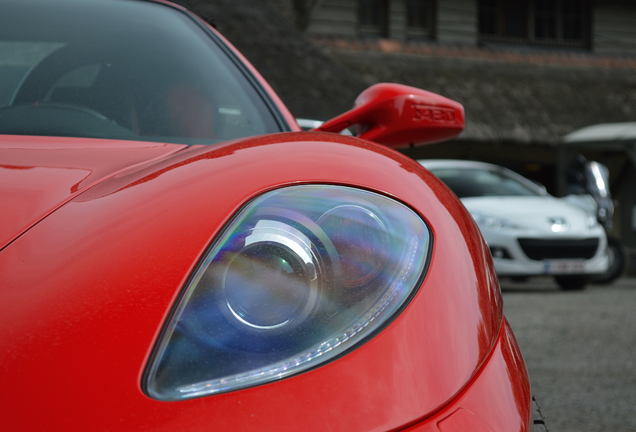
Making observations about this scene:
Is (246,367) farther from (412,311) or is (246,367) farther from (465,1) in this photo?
(465,1)

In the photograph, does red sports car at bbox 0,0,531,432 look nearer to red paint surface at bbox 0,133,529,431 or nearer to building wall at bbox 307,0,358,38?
red paint surface at bbox 0,133,529,431

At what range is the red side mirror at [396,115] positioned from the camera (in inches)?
73.9

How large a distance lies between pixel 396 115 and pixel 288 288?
0.86 metres

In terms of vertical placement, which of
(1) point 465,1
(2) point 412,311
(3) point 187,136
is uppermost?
(2) point 412,311

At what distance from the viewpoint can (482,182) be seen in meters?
11.5

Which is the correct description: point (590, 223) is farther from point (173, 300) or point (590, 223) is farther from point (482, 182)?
point (173, 300)

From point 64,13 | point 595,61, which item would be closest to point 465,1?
point 595,61

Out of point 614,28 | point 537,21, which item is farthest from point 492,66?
point 614,28

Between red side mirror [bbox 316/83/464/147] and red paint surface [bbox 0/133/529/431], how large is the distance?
0.59 m

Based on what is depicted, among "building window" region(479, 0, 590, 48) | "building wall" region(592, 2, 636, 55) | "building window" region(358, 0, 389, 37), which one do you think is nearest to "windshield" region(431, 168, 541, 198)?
"building window" region(358, 0, 389, 37)

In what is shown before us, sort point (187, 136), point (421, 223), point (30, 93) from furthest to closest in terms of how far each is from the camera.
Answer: point (30, 93), point (187, 136), point (421, 223)

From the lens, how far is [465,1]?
850 inches

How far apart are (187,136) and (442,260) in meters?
0.79

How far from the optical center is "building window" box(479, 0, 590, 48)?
73.6 ft
